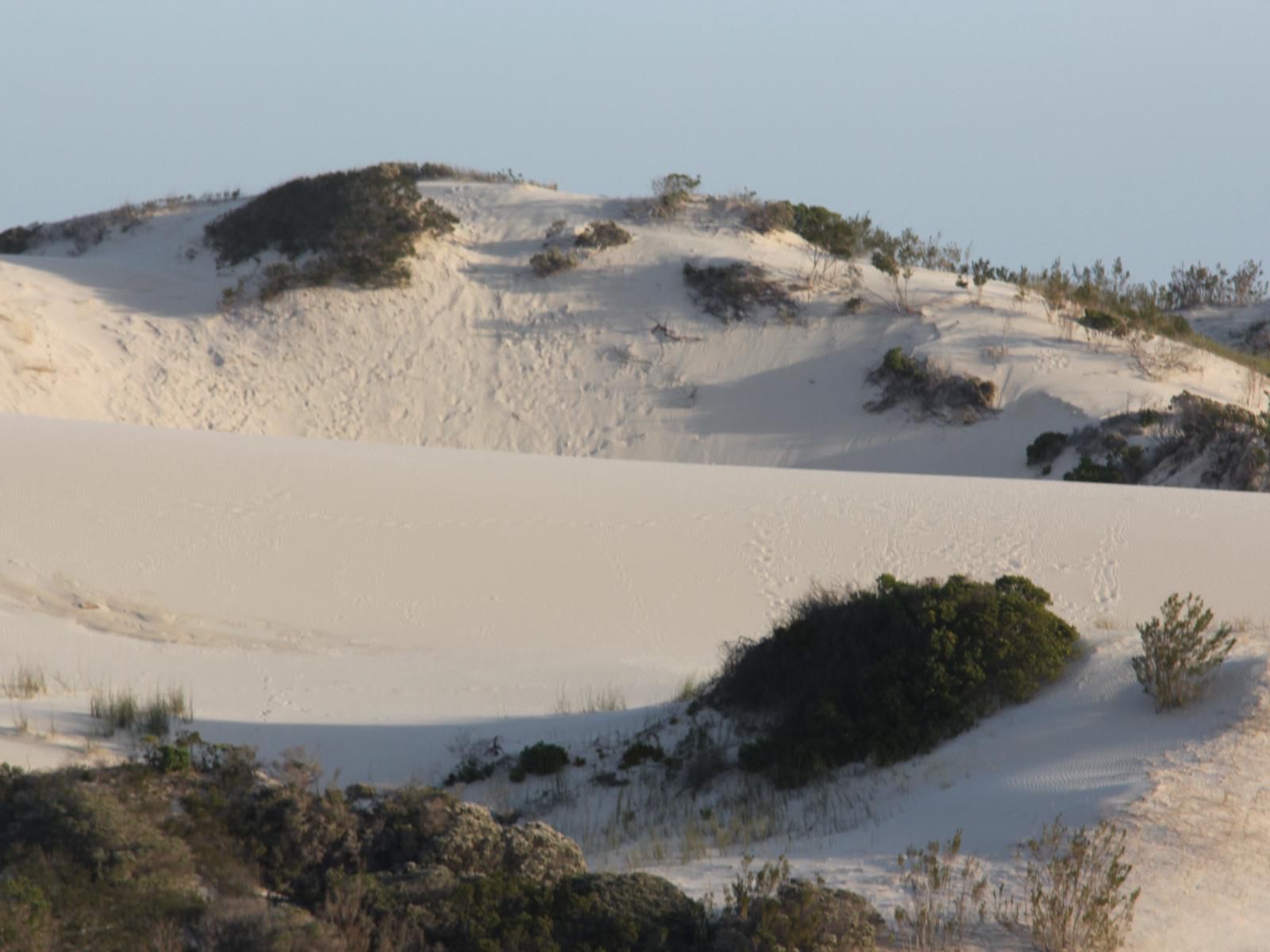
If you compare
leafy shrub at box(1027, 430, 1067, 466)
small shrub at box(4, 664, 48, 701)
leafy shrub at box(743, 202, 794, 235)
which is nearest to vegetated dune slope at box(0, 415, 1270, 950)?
small shrub at box(4, 664, 48, 701)

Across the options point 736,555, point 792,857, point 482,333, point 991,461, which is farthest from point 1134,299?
point 792,857

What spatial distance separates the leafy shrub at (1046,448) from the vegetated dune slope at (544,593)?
8.72 m

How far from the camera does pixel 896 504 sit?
13906 millimetres

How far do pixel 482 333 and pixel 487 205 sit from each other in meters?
4.83

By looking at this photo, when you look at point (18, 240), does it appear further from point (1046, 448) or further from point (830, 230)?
point (1046, 448)

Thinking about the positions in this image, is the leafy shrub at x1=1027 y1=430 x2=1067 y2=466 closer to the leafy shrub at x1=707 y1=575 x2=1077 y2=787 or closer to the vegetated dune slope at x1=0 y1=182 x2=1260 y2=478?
the vegetated dune slope at x1=0 y1=182 x2=1260 y2=478

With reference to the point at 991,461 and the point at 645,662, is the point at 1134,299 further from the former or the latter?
the point at 645,662

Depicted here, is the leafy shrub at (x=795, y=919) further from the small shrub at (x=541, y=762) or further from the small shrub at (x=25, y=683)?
→ the small shrub at (x=25, y=683)

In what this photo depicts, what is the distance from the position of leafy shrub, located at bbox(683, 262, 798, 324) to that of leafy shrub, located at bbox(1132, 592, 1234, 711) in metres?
22.0

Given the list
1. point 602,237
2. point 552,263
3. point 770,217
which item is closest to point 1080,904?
point 552,263

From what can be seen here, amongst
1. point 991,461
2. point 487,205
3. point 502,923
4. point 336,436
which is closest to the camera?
point 502,923

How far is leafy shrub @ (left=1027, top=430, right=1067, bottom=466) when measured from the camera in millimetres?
23219

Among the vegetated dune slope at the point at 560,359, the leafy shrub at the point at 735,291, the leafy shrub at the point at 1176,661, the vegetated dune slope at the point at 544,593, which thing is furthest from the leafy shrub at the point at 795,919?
the leafy shrub at the point at 735,291

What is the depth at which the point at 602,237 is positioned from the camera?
30.8 metres
